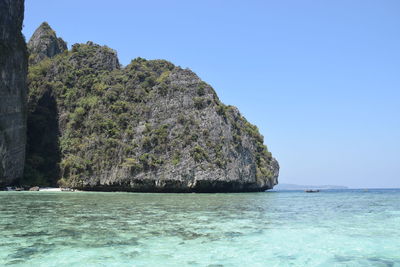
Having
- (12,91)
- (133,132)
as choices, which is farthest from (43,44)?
(133,132)

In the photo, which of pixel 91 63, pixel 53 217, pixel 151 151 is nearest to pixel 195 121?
pixel 151 151

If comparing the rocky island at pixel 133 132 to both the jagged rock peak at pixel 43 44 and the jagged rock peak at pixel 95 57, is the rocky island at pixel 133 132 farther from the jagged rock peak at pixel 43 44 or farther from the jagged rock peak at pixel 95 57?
the jagged rock peak at pixel 43 44

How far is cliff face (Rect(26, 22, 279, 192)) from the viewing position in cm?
4950

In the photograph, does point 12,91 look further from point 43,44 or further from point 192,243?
point 192,243

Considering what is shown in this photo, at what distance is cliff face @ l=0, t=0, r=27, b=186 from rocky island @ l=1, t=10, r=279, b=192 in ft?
18.4

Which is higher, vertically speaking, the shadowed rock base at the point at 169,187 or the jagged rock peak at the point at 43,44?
the jagged rock peak at the point at 43,44

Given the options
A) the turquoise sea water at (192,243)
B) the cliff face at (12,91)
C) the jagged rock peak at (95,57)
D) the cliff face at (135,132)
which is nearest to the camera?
the turquoise sea water at (192,243)

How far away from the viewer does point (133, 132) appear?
5506 centimetres

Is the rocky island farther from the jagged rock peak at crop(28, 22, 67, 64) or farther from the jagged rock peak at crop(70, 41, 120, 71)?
the jagged rock peak at crop(28, 22, 67, 64)

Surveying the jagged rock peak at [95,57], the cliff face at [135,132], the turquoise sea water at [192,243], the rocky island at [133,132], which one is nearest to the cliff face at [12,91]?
the rocky island at [133,132]

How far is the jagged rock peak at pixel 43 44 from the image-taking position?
76.1 meters

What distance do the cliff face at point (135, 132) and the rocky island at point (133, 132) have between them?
0.16m

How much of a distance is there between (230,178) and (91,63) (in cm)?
3789

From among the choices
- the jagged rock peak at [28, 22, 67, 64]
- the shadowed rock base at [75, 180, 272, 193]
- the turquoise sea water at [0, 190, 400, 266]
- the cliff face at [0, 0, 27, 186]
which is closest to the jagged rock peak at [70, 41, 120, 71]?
the jagged rock peak at [28, 22, 67, 64]
